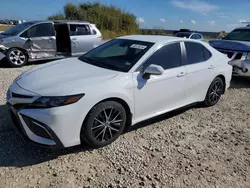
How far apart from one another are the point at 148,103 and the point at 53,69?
156 centimetres

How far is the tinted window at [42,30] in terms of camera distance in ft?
27.0

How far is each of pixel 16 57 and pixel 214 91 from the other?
6.40 m

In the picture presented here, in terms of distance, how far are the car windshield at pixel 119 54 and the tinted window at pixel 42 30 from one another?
4.82 metres

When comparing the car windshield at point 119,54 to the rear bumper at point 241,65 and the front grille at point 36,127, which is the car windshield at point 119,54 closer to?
the front grille at point 36,127

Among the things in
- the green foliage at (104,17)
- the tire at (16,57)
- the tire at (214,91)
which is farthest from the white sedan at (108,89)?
the green foliage at (104,17)

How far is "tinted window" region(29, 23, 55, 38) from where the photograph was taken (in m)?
8.21

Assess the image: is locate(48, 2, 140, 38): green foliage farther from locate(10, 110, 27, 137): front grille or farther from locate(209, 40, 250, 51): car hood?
locate(10, 110, 27, 137): front grille

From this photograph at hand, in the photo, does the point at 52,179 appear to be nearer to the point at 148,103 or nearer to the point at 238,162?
the point at 148,103

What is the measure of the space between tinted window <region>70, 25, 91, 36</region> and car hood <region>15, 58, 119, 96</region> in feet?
18.6

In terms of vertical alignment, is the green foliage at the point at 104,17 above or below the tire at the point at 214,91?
above

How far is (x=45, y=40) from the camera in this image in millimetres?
8414

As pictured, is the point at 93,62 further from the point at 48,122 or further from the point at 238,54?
the point at 238,54

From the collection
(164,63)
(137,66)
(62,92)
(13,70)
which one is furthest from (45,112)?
(13,70)

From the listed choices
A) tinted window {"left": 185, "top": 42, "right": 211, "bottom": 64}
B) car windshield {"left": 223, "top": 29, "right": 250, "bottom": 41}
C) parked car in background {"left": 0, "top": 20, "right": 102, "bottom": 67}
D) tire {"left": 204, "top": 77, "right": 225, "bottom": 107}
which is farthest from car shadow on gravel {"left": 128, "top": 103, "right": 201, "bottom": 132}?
parked car in background {"left": 0, "top": 20, "right": 102, "bottom": 67}
